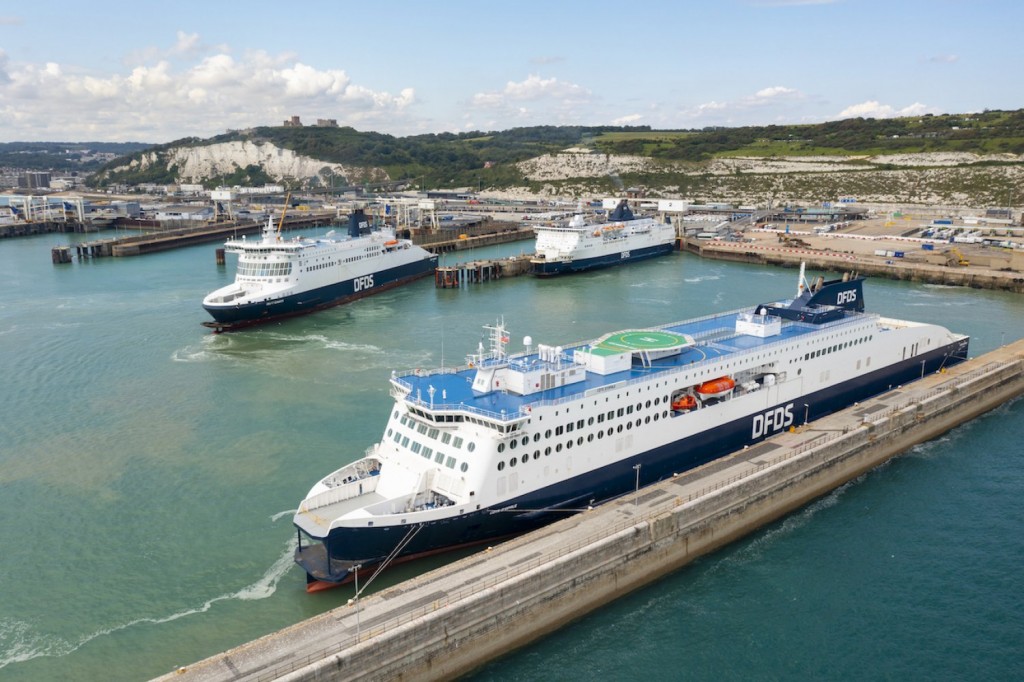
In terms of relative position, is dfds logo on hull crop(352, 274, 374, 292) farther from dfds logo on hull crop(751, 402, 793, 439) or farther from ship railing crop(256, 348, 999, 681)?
ship railing crop(256, 348, 999, 681)

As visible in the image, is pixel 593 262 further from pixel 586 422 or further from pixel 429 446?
pixel 429 446

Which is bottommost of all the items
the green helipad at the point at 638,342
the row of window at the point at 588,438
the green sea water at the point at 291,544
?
the green sea water at the point at 291,544

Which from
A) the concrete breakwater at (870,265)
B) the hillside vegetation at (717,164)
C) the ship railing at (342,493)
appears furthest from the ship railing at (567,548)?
the hillside vegetation at (717,164)

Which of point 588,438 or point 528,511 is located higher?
point 588,438

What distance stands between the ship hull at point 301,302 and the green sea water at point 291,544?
3793 millimetres

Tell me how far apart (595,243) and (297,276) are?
32686 mm

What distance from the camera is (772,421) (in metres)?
27.7

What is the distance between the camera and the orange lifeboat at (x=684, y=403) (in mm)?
24406

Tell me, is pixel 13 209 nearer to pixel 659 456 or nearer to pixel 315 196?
pixel 315 196

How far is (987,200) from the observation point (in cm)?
11062

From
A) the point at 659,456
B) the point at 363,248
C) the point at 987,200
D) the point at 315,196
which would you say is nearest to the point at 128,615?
the point at 659,456

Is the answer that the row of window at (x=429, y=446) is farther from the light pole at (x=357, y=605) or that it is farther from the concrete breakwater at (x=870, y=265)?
the concrete breakwater at (x=870, y=265)

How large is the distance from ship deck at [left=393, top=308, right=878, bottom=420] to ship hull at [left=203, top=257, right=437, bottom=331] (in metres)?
29.2

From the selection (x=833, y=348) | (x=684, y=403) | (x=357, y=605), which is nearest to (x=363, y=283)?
(x=833, y=348)
